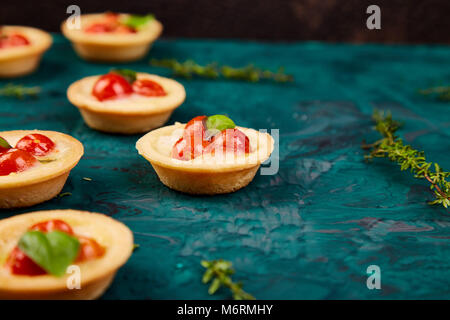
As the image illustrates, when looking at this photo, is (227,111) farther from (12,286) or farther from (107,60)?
(12,286)

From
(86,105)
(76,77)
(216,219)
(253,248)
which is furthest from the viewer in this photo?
(76,77)

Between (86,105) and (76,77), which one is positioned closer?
(86,105)

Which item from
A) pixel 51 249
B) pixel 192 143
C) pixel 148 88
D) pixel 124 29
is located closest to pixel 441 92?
pixel 148 88

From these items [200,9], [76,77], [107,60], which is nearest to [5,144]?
[76,77]

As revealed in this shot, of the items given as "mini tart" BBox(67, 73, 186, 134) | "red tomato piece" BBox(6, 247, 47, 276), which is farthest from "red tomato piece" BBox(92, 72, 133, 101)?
"red tomato piece" BBox(6, 247, 47, 276)

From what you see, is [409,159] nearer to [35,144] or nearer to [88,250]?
[88,250]

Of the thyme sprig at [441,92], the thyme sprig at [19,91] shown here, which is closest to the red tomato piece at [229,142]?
the thyme sprig at [19,91]
